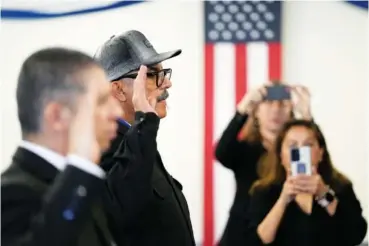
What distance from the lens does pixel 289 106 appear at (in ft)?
7.68

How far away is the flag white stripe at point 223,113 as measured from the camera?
291 cm

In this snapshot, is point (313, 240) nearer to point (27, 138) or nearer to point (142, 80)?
point (142, 80)

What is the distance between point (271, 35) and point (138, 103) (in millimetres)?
1900

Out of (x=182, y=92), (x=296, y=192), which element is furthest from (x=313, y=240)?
(x=182, y=92)

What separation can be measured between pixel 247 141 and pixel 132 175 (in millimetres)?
1241

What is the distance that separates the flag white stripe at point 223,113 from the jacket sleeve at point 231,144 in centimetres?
77

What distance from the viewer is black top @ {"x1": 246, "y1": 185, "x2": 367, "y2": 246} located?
1738mm

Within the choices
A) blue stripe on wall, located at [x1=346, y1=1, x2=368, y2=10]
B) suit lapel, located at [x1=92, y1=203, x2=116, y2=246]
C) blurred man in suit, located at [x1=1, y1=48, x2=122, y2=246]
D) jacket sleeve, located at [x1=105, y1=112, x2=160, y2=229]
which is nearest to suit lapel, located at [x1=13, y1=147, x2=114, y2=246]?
blurred man in suit, located at [x1=1, y1=48, x2=122, y2=246]

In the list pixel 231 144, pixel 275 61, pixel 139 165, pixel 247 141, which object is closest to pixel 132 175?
pixel 139 165

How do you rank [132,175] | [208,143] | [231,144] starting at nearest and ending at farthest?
[132,175], [231,144], [208,143]

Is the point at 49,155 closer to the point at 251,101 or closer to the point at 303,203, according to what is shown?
the point at 303,203

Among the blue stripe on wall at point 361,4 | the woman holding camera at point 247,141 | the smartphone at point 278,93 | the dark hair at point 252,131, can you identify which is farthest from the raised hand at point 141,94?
the blue stripe on wall at point 361,4

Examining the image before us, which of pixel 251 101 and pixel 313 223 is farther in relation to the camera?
pixel 251 101

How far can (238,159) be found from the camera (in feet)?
7.02
